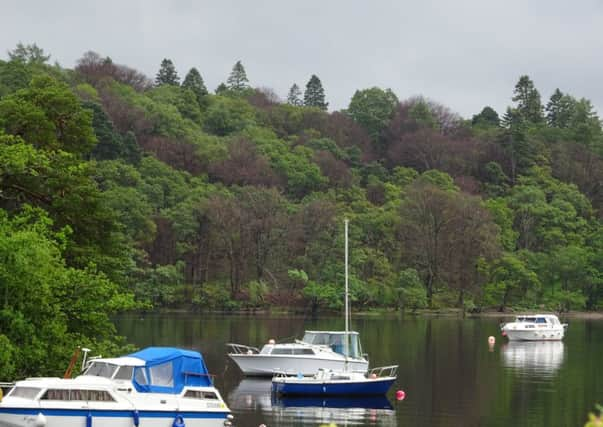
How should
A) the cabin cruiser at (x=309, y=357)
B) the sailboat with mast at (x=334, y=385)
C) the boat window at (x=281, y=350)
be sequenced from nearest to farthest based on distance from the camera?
the sailboat with mast at (x=334, y=385) < the cabin cruiser at (x=309, y=357) < the boat window at (x=281, y=350)

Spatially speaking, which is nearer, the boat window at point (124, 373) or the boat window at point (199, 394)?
the boat window at point (124, 373)

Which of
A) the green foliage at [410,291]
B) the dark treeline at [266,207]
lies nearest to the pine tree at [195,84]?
the dark treeline at [266,207]

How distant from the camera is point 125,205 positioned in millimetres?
103938

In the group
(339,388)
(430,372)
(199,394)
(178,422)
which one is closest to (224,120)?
(430,372)

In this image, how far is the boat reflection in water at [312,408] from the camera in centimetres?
4053

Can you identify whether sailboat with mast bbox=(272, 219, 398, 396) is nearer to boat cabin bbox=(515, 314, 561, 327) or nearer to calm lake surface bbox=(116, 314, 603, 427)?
calm lake surface bbox=(116, 314, 603, 427)

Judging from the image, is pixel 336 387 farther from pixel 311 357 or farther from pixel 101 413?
pixel 101 413

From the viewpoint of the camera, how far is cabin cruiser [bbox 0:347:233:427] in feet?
97.5

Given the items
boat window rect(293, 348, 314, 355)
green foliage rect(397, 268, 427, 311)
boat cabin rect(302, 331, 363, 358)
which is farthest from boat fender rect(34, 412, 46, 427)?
green foliage rect(397, 268, 427, 311)

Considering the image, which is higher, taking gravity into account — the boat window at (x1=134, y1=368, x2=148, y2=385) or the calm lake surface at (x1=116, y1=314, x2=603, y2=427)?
the boat window at (x1=134, y1=368, x2=148, y2=385)

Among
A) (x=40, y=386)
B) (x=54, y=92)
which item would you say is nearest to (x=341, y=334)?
(x=54, y=92)

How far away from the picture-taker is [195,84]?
637ft

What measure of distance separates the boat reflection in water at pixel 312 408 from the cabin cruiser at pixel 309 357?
3.58 meters

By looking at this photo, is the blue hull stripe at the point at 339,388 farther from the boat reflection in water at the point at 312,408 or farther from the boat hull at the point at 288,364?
the boat hull at the point at 288,364
